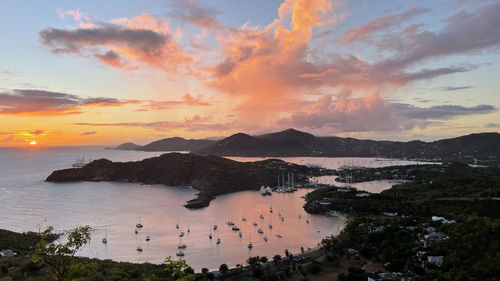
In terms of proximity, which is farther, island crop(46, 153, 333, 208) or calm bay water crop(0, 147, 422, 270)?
island crop(46, 153, 333, 208)

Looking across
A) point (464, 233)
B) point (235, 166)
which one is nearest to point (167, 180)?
point (235, 166)

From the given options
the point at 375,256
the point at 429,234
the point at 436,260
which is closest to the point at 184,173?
the point at 375,256

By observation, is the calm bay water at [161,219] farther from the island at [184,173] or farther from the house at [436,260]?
the house at [436,260]

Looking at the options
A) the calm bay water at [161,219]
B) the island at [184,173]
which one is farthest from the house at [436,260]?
the island at [184,173]

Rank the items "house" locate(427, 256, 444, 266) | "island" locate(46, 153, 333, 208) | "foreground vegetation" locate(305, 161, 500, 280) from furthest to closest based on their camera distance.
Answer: "island" locate(46, 153, 333, 208) → "house" locate(427, 256, 444, 266) → "foreground vegetation" locate(305, 161, 500, 280)

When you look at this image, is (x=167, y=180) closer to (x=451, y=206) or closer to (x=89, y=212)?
(x=89, y=212)

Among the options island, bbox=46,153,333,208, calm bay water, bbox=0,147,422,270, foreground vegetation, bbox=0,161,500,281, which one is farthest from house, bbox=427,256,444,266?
island, bbox=46,153,333,208

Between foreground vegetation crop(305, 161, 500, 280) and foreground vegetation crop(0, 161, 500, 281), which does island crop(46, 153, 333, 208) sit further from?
foreground vegetation crop(0, 161, 500, 281)
